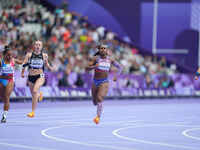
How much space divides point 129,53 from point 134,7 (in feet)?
20.1

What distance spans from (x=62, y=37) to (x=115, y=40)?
5.87 m

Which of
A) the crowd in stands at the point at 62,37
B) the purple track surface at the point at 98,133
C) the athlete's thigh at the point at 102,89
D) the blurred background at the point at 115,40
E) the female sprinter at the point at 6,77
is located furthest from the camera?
the blurred background at the point at 115,40

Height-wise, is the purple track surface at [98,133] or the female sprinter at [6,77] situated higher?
the female sprinter at [6,77]

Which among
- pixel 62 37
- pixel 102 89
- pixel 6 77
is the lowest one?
pixel 102 89

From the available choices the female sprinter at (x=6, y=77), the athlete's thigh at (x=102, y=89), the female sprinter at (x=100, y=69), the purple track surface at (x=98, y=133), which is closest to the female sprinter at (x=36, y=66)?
the female sprinter at (x=6, y=77)

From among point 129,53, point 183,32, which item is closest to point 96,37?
point 129,53

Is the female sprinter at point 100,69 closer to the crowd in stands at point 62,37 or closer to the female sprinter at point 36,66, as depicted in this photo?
the female sprinter at point 36,66

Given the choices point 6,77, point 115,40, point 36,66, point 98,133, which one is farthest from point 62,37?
point 98,133

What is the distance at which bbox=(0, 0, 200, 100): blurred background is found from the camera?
29.5 meters

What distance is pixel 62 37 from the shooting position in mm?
32625

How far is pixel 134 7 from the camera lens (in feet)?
140

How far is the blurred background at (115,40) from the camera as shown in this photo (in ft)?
96.9

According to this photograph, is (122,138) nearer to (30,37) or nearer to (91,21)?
(30,37)

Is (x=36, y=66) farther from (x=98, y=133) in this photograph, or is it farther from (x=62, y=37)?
(x=62, y=37)
